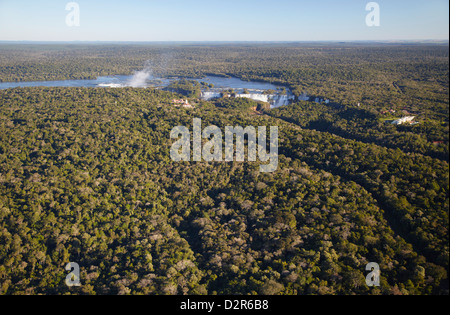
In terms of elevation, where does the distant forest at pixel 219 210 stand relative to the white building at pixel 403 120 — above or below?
below

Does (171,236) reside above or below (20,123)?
below

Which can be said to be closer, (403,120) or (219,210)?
(219,210)

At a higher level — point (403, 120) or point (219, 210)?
point (403, 120)

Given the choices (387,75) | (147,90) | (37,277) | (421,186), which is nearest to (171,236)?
(37,277)

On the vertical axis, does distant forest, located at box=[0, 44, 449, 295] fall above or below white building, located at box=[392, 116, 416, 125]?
below

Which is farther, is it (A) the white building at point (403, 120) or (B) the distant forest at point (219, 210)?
(A) the white building at point (403, 120)

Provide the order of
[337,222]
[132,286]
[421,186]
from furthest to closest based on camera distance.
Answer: [421,186]
[337,222]
[132,286]

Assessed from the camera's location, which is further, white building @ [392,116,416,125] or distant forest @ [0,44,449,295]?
white building @ [392,116,416,125]

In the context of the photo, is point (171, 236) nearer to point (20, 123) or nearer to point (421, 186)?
point (421, 186)
